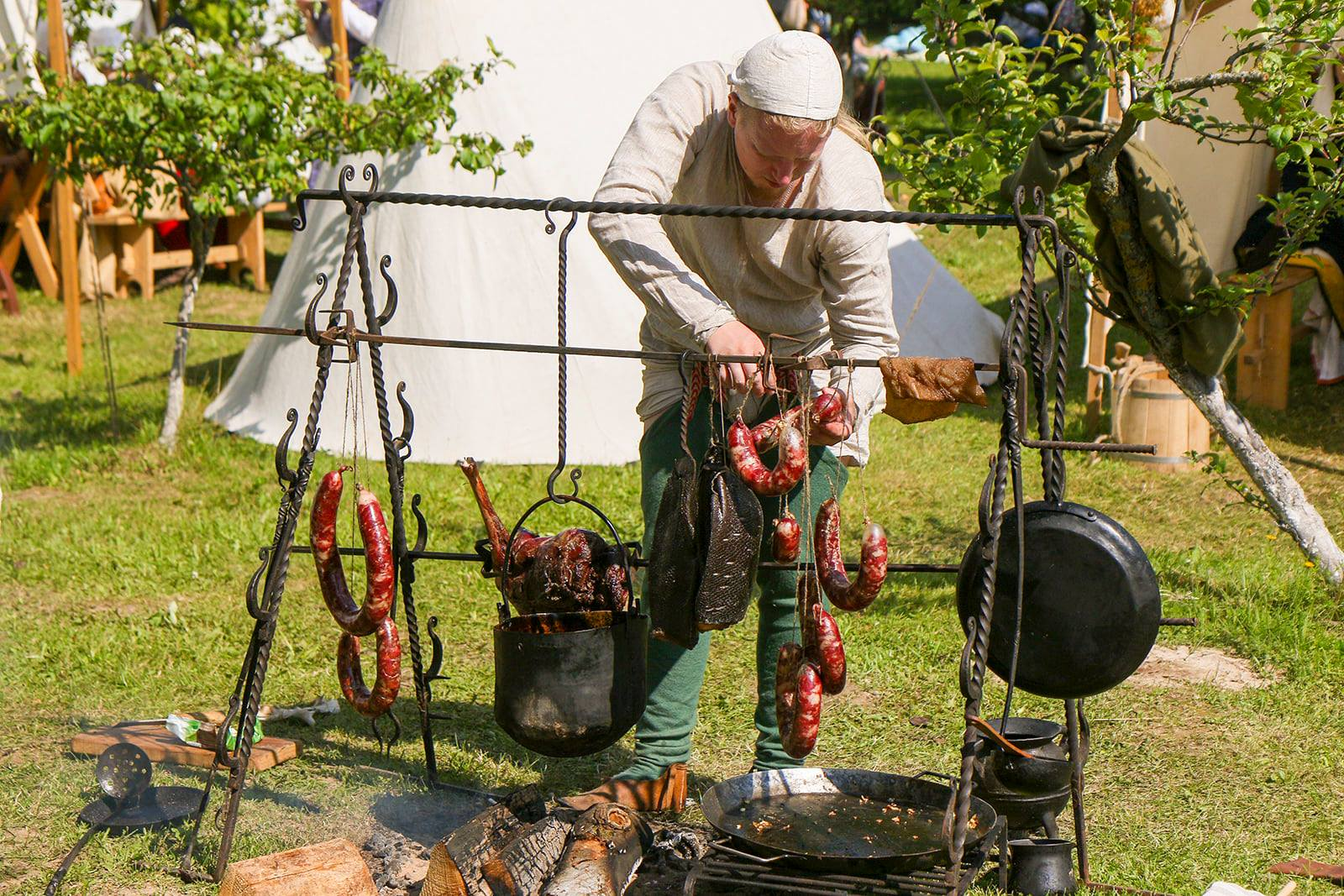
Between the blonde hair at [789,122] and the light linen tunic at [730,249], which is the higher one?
the blonde hair at [789,122]

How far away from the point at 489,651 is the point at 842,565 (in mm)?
2210

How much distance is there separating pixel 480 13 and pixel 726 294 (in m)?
4.36

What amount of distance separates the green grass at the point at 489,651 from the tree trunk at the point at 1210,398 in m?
0.20

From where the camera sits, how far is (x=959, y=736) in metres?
4.10

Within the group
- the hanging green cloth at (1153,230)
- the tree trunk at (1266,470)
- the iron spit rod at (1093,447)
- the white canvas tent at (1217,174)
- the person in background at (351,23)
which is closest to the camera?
the iron spit rod at (1093,447)

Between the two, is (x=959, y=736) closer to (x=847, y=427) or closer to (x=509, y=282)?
(x=847, y=427)

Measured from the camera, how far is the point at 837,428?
116 inches

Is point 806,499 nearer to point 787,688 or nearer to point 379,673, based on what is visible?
point 787,688

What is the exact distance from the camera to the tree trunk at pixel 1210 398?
4527mm

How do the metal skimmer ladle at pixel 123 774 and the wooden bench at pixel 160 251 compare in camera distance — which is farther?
the wooden bench at pixel 160 251

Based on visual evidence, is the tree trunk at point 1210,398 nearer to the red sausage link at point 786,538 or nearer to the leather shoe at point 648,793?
the red sausage link at point 786,538

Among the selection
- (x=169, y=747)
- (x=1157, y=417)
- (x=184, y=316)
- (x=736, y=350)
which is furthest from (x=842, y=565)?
(x=184, y=316)

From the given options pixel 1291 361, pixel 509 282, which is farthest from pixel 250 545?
pixel 1291 361

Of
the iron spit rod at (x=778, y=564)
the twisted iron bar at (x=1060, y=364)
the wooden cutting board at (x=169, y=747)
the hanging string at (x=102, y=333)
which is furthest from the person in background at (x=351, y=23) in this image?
the twisted iron bar at (x=1060, y=364)
